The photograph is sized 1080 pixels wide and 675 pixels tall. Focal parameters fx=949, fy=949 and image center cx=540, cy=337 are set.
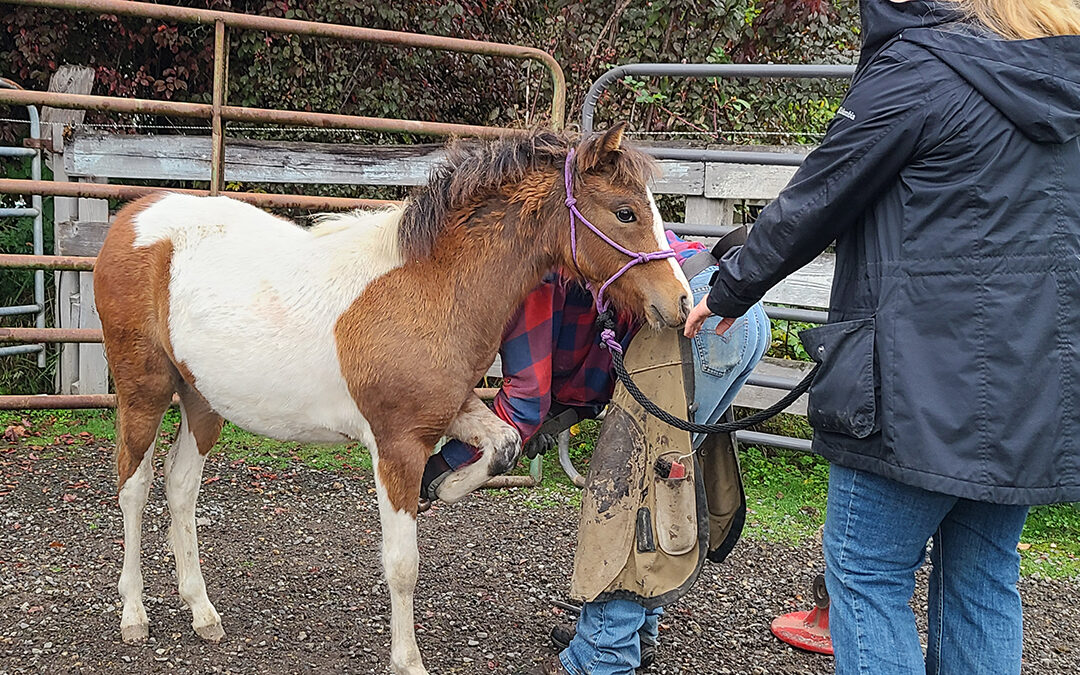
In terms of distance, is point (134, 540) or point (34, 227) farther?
point (34, 227)

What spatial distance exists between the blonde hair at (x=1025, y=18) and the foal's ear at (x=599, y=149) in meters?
0.98

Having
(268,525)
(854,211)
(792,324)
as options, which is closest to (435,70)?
(792,324)

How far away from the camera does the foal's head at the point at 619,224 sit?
8.79 feet

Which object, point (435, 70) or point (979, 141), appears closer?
point (979, 141)

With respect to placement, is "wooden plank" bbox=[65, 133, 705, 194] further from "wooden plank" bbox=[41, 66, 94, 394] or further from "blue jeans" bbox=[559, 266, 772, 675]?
"blue jeans" bbox=[559, 266, 772, 675]

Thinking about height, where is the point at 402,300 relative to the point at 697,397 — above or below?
above

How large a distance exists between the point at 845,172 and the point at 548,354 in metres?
1.21

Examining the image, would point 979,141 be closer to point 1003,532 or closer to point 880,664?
point 1003,532

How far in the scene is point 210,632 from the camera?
128 inches

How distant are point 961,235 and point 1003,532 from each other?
701 mm

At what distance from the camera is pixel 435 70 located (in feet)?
23.7

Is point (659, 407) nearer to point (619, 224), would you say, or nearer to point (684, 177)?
point (619, 224)

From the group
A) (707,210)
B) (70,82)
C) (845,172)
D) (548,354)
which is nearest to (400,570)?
(548,354)

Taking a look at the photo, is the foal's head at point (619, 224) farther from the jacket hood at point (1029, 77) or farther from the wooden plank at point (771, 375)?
the wooden plank at point (771, 375)
